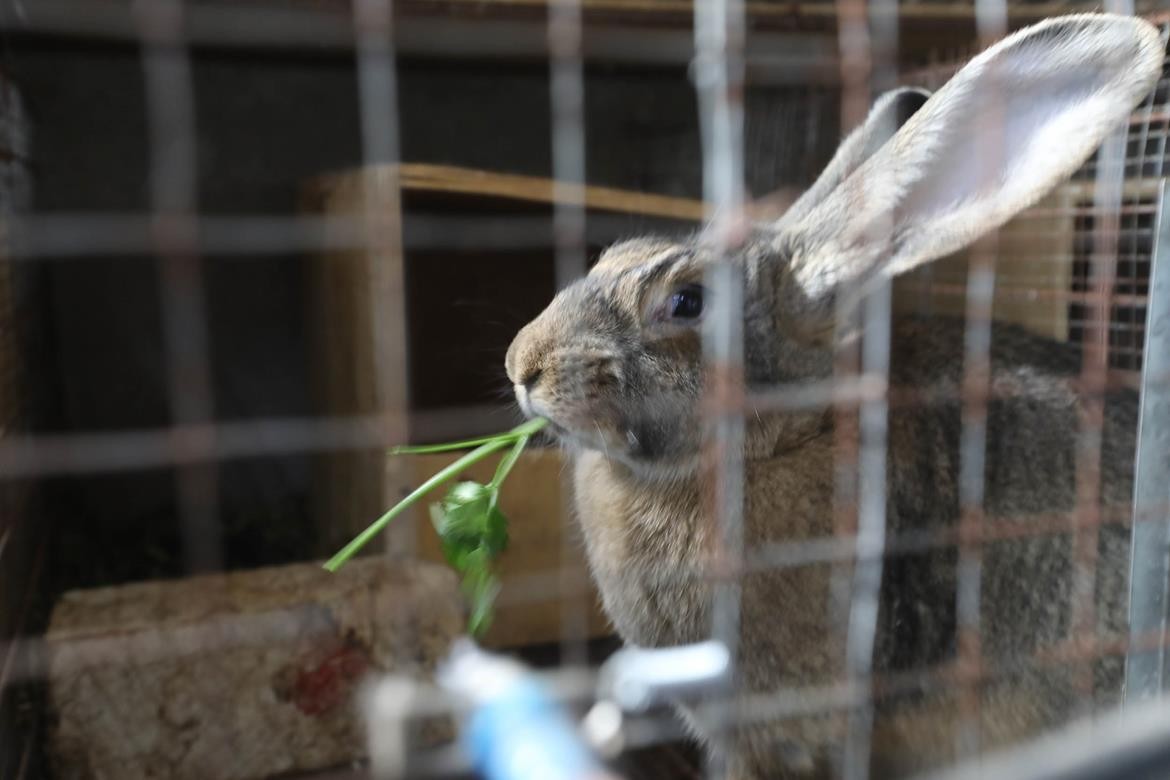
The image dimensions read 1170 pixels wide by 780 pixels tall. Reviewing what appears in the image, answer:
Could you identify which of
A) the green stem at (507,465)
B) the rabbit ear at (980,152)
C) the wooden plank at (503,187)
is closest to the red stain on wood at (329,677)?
the green stem at (507,465)

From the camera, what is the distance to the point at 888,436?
169cm

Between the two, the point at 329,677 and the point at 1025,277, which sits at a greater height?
the point at 1025,277

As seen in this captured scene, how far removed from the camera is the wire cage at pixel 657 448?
1.34 metres


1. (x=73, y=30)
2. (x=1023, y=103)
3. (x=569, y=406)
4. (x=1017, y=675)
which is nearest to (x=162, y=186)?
(x=569, y=406)

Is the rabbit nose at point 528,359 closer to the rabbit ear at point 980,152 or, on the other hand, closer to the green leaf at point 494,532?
the green leaf at point 494,532

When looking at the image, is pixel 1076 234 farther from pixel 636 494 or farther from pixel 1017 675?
pixel 636 494

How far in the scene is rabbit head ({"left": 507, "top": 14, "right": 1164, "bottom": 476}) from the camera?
1.34 meters

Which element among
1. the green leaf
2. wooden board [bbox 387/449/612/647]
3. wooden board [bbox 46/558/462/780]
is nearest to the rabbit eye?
the green leaf

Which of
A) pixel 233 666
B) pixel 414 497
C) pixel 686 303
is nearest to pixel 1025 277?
pixel 686 303

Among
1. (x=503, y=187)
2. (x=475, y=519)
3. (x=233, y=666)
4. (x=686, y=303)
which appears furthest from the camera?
(x=503, y=187)

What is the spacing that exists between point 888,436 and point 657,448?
41cm

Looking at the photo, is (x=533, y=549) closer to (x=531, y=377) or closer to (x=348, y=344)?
(x=348, y=344)

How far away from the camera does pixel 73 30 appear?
2.30 meters

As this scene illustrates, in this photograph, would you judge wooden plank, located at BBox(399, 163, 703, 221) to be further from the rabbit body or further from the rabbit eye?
the rabbit body
